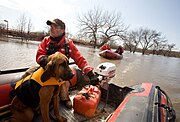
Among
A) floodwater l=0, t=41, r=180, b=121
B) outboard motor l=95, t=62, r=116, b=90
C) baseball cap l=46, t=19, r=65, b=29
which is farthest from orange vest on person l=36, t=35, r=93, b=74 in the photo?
floodwater l=0, t=41, r=180, b=121

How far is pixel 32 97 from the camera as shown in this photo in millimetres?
1727

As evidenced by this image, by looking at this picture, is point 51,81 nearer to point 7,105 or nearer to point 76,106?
point 7,105

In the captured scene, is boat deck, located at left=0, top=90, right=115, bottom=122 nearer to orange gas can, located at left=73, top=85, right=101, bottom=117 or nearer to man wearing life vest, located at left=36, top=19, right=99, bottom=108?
orange gas can, located at left=73, top=85, right=101, bottom=117

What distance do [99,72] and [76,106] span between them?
2.78ft

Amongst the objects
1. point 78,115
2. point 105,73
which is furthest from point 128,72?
point 78,115

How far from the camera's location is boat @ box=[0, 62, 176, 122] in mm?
1699

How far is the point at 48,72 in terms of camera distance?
65.0 inches

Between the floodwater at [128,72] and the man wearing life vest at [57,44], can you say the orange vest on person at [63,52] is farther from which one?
the floodwater at [128,72]

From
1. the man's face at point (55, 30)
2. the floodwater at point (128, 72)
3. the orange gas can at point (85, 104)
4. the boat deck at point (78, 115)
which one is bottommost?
Result: the floodwater at point (128, 72)

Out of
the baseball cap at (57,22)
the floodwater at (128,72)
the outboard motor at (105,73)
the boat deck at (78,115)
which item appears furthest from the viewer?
the floodwater at (128,72)

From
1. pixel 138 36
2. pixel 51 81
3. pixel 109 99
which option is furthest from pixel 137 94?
pixel 138 36

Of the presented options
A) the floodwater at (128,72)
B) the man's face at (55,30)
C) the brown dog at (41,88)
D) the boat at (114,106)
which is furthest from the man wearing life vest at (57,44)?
the floodwater at (128,72)

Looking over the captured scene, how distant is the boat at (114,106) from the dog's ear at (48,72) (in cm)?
53

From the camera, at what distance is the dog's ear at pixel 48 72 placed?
1.65 meters
